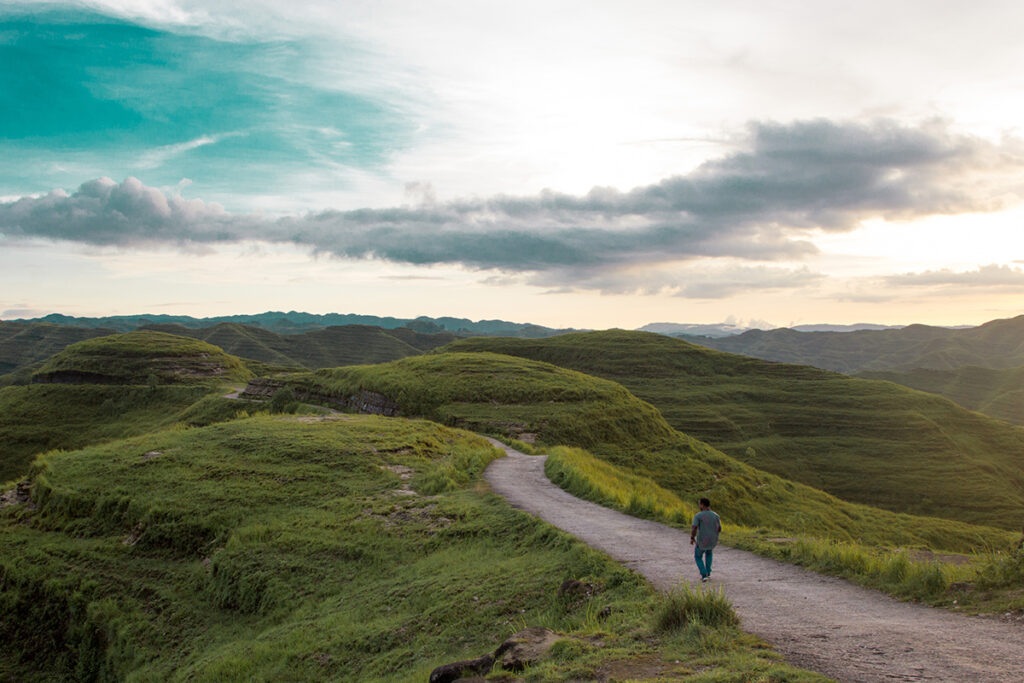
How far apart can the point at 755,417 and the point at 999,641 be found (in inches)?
4241

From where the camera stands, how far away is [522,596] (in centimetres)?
1375

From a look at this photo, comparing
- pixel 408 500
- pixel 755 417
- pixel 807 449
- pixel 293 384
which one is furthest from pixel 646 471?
pixel 755 417

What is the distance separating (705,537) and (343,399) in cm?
6015

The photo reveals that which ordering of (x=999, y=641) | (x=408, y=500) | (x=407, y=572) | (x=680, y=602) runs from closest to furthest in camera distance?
(x=999, y=641) → (x=680, y=602) → (x=407, y=572) → (x=408, y=500)

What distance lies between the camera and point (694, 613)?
1023cm

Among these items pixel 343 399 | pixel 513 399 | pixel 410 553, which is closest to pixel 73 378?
pixel 343 399

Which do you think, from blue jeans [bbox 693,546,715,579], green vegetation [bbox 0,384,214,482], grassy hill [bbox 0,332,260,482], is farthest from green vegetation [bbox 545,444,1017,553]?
green vegetation [bbox 0,384,214,482]

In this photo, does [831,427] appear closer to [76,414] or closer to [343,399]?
[343,399]

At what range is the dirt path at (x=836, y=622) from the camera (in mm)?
8234

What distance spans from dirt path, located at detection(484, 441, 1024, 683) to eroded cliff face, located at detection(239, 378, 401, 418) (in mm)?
44336

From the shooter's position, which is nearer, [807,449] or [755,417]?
[807,449]

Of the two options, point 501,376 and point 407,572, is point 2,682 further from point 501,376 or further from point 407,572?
point 501,376

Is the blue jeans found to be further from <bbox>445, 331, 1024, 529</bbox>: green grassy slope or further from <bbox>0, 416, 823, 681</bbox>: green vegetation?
<bbox>445, 331, 1024, 529</bbox>: green grassy slope

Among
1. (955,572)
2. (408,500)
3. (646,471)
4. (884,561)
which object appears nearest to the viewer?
(955,572)
